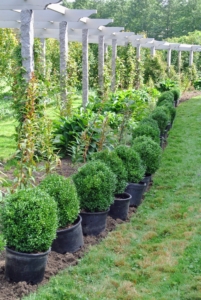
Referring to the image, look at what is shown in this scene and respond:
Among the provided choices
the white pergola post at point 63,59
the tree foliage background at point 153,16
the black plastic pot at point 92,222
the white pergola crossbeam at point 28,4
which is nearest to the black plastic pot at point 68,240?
the black plastic pot at point 92,222

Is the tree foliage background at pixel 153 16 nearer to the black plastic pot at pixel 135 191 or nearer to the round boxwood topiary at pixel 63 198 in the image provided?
the black plastic pot at pixel 135 191

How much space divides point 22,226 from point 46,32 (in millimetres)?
10430

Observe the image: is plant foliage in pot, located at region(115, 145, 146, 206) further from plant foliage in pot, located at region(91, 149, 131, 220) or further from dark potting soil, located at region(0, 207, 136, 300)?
dark potting soil, located at region(0, 207, 136, 300)

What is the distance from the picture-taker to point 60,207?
3490 millimetres

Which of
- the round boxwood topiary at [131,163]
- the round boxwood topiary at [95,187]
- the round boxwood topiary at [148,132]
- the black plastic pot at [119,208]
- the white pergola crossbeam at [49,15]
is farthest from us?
the white pergola crossbeam at [49,15]

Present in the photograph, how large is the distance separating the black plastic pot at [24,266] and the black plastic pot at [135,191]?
2.04 metres

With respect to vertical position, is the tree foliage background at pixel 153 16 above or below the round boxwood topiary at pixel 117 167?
above

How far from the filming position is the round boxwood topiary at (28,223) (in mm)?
2959

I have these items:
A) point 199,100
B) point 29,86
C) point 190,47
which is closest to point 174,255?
point 29,86

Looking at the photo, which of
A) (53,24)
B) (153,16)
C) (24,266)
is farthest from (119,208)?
(153,16)

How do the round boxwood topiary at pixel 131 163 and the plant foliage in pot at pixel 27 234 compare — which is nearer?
the plant foliage in pot at pixel 27 234

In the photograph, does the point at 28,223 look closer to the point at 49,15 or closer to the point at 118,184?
the point at 118,184

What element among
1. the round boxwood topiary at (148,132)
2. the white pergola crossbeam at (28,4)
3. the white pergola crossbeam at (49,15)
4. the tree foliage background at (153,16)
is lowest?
the round boxwood topiary at (148,132)

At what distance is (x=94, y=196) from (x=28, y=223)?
43.5 inches
